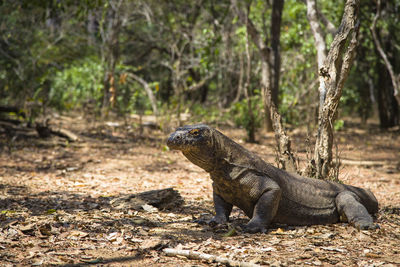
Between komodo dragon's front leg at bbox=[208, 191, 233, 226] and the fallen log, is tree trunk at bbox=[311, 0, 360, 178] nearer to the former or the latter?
komodo dragon's front leg at bbox=[208, 191, 233, 226]

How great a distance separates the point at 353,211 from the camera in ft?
14.6

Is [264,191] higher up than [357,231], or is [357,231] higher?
[264,191]

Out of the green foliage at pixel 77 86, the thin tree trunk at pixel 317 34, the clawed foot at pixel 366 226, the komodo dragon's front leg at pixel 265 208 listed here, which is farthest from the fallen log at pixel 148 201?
the green foliage at pixel 77 86

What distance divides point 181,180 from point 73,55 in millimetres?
12645

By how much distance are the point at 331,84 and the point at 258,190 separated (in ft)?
6.79

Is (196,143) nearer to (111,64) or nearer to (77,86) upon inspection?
(111,64)

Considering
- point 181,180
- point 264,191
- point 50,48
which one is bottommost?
point 181,180

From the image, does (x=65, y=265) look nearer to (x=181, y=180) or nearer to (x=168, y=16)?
(x=181, y=180)

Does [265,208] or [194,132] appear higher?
[194,132]

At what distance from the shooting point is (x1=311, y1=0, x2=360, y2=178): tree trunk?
5.43 metres

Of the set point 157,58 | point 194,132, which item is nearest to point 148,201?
point 194,132

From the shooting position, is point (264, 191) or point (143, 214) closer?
point (264, 191)

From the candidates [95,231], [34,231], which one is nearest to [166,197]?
[95,231]

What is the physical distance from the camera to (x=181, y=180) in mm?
7516
